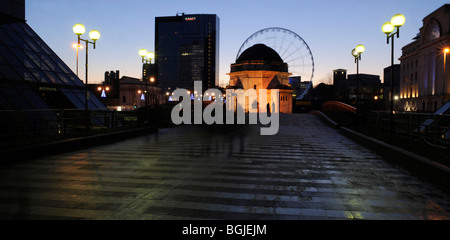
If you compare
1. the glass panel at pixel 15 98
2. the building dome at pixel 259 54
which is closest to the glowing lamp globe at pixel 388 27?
the glass panel at pixel 15 98

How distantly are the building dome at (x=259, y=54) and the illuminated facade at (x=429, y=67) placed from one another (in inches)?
1407

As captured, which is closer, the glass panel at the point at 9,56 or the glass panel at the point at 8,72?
the glass panel at the point at 8,72

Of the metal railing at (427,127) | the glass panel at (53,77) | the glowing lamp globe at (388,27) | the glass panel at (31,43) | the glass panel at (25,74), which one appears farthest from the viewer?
the glass panel at (31,43)

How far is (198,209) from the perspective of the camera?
16.2 ft

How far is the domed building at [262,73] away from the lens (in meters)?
74.4

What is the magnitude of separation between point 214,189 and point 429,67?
80.8 metres

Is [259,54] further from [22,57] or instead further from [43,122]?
[43,122]

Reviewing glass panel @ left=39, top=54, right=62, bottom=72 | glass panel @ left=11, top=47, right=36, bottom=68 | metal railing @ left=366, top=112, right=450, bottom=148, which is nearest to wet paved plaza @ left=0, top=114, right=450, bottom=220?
metal railing @ left=366, top=112, right=450, bottom=148

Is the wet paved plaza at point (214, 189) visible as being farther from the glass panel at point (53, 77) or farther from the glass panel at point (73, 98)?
the glass panel at point (53, 77)

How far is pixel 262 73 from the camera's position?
243 feet

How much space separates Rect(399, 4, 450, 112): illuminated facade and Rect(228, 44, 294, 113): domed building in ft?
106

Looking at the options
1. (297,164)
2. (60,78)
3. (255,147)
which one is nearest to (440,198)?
(297,164)
